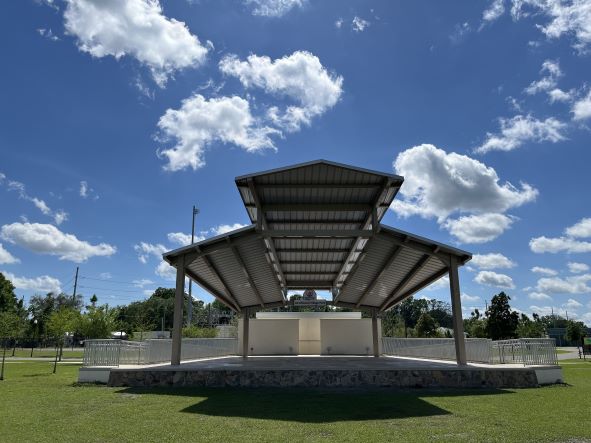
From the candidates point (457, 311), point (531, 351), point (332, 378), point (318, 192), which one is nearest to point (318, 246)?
point (318, 192)

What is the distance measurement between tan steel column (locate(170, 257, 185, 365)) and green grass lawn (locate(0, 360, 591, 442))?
228cm

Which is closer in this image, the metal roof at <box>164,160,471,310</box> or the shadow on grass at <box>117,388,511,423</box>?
the shadow on grass at <box>117,388,511,423</box>

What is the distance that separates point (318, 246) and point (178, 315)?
7.27 meters

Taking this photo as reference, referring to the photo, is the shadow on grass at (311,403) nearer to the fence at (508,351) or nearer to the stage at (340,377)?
the stage at (340,377)

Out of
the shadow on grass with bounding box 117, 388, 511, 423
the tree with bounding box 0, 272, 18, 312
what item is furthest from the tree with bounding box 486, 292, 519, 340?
the tree with bounding box 0, 272, 18, 312

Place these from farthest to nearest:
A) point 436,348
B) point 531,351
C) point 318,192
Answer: point 436,348
point 531,351
point 318,192

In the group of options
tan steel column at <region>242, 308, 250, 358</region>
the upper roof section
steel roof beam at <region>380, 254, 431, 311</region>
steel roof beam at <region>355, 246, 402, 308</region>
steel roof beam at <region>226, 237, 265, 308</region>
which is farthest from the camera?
tan steel column at <region>242, 308, 250, 358</region>

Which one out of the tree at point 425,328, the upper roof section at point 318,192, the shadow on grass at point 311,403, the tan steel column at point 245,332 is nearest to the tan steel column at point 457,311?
the shadow on grass at point 311,403

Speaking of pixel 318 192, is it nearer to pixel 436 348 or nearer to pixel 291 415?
pixel 291 415

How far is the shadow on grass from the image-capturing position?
9.62m

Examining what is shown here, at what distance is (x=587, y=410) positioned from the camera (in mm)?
9898

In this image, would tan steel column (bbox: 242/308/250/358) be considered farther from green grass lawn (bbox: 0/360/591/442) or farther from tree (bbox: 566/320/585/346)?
tree (bbox: 566/320/585/346)

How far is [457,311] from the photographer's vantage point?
52.6ft

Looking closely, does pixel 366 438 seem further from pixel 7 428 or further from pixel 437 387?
pixel 437 387
